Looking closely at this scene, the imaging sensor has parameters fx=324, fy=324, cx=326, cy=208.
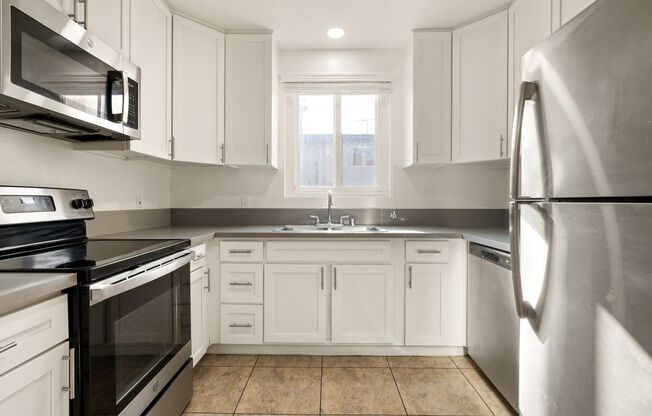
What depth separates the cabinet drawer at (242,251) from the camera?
2289 millimetres

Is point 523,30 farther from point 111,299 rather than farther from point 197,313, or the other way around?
point 197,313

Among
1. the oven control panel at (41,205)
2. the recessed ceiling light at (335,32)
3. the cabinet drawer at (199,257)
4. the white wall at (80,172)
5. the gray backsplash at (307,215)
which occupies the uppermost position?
the recessed ceiling light at (335,32)

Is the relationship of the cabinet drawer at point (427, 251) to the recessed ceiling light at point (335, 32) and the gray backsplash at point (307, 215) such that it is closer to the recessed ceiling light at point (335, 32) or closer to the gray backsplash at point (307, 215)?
the gray backsplash at point (307, 215)

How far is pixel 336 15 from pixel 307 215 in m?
1.59

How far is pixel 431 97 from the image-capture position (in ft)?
8.32

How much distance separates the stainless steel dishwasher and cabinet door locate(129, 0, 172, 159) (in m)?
2.16

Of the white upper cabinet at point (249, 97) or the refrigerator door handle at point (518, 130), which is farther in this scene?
the white upper cabinet at point (249, 97)

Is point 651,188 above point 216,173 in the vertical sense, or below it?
below

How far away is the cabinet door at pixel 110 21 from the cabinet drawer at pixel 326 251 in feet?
4.71

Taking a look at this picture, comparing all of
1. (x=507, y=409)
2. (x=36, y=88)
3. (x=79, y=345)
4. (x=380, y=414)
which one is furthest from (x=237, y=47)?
(x=507, y=409)

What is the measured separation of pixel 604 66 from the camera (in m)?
0.85

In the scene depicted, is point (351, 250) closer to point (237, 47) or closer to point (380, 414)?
point (380, 414)

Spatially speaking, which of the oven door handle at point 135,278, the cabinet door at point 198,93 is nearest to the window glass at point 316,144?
the cabinet door at point 198,93

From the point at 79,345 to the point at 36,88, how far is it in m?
0.85
